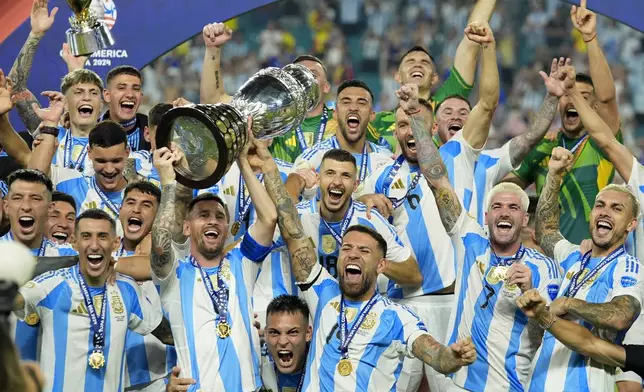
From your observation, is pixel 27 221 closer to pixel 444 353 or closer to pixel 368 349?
pixel 368 349

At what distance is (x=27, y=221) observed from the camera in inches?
262

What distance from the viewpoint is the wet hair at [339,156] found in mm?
6906

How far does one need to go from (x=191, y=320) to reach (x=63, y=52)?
8.56 feet

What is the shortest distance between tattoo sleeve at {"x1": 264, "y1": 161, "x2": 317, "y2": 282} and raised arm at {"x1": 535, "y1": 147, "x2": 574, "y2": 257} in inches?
49.4

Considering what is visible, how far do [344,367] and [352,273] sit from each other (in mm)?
447

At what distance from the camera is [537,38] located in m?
13.5

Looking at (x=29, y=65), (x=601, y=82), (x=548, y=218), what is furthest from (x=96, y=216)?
(x=601, y=82)

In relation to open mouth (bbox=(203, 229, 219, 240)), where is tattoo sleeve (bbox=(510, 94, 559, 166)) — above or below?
above

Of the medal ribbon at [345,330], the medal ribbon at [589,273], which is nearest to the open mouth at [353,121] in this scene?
the medal ribbon at [345,330]

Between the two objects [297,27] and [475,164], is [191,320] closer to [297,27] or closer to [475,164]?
[475,164]

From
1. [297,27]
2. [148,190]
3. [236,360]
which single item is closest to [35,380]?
[236,360]

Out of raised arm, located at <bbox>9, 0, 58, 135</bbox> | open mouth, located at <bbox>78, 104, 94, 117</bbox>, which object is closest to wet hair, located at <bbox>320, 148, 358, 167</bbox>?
open mouth, located at <bbox>78, 104, 94, 117</bbox>

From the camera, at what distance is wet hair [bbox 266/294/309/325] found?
6609 mm

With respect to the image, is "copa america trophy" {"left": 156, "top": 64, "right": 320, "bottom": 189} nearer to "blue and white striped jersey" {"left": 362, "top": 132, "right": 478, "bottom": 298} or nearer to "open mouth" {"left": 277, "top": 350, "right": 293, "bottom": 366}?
"blue and white striped jersey" {"left": 362, "top": 132, "right": 478, "bottom": 298}
